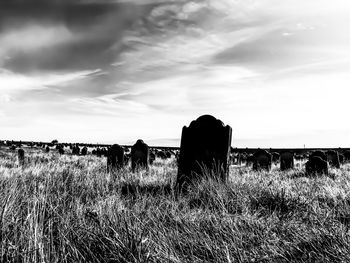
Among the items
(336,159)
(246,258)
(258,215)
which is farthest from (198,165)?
(336,159)

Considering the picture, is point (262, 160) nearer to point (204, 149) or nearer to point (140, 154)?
point (140, 154)

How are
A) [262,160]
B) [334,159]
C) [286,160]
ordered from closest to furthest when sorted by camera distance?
[262,160]
[286,160]
[334,159]

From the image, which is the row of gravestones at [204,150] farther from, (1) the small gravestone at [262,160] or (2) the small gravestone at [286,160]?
(2) the small gravestone at [286,160]

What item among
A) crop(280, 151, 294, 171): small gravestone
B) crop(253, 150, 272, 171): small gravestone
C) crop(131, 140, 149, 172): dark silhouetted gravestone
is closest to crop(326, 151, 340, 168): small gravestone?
crop(280, 151, 294, 171): small gravestone

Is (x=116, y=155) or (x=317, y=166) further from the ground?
(x=116, y=155)

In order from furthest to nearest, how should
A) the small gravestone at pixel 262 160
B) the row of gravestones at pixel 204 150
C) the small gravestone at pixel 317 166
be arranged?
1. the small gravestone at pixel 262 160
2. the small gravestone at pixel 317 166
3. the row of gravestones at pixel 204 150

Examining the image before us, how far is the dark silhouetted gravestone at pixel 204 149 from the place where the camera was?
601cm

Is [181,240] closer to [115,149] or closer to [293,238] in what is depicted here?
[293,238]

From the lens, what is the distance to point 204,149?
20.4ft

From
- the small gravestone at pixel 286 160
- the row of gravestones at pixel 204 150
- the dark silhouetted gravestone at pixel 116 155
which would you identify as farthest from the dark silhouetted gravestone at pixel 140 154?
the small gravestone at pixel 286 160

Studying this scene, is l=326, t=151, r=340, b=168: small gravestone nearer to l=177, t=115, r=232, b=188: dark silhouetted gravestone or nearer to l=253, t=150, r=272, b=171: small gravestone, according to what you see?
l=253, t=150, r=272, b=171: small gravestone

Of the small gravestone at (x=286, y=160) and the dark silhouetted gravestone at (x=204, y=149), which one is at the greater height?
the dark silhouetted gravestone at (x=204, y=149)

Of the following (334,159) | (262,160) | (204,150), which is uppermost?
(204,150)

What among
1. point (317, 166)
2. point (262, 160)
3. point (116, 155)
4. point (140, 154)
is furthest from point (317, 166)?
point (116, 155)
